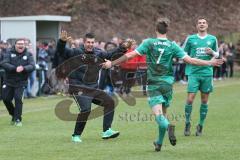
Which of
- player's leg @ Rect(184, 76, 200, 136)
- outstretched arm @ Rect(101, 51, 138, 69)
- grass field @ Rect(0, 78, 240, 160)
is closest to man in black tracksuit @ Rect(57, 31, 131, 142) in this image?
grass field @ Rect(0, 78, 240, 160)

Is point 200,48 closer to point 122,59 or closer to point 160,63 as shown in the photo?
point 160,63

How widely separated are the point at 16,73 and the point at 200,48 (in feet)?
15.6

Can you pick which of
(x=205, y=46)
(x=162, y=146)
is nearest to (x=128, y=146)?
(x=162, y=146)

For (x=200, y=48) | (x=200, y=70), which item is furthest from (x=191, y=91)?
(x=200, y=48)

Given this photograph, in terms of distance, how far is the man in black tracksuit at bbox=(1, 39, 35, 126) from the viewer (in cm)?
1611

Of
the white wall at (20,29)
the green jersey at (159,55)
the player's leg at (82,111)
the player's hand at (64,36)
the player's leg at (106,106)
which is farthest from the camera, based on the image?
the white wall at (20,29)

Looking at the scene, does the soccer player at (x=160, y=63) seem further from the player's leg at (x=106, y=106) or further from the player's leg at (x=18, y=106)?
the player's leg at (x=18, y=106)

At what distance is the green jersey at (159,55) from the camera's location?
1116 cm

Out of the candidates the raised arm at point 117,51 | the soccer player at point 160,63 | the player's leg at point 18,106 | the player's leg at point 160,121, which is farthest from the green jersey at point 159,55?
the player's leg at point 18,106

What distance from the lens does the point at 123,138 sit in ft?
43.2

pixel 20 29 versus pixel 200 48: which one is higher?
pixel 200 48

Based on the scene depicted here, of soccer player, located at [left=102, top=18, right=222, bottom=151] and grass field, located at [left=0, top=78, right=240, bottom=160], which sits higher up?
soccer player, located at [left=102, top=18, right=222, bottom=151]

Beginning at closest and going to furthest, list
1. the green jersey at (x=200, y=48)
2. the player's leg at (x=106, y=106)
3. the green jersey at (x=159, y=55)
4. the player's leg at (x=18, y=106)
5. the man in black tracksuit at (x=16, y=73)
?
the green jersey at (x=159, y=55) → the player's leg at (x=106, y=106) → the green jersey at (x=200, y=48) → the player's leg at (x=18, y=106) → the man in black tracksuit at (x=16, y=73)

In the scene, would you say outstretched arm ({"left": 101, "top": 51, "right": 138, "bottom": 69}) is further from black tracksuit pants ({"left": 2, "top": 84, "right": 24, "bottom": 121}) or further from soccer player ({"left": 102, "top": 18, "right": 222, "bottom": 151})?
black tracksuit pants ({"left": 2, "top": 84, "right": 24, "bottom": 121})
